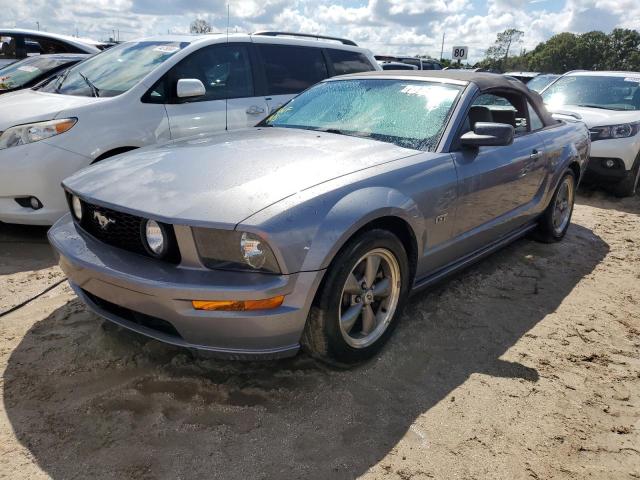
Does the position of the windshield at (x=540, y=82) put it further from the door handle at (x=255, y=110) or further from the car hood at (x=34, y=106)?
the car hood at (x=34, y=106)

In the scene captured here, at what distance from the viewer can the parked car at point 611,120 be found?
6738 millimetres

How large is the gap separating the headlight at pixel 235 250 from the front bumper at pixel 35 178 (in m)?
2.43

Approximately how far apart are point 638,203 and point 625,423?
5.41 meters

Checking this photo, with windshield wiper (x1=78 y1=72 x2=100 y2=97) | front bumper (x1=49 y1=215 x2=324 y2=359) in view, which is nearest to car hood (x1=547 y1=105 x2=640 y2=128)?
windshield wiper (x1=78 y1=72 x2=100 y2=97)

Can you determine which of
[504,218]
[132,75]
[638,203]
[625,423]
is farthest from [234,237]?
[638,203]

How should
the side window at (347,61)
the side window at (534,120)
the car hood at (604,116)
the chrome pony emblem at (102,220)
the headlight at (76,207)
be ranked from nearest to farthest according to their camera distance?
the chrome pony emblem at (102,220), the headlight at (76,207), the side window at (534,120), the side window at (347,61), the car hood at (604,116)

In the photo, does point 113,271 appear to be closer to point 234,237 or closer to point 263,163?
point 234,237

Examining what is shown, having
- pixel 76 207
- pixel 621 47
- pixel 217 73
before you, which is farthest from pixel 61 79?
pixel 621 47

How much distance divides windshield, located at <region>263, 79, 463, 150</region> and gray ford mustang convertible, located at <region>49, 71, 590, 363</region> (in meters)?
0.01

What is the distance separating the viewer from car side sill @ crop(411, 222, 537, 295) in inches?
121

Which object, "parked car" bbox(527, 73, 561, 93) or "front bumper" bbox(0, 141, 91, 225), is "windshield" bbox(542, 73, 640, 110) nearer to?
"parked car" bbox(527, 73, 561, 93)

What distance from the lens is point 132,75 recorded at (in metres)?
4.65

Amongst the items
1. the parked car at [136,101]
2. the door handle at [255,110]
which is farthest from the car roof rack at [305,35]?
the door handle at [255,110]

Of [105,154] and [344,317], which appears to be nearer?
[344,317]
